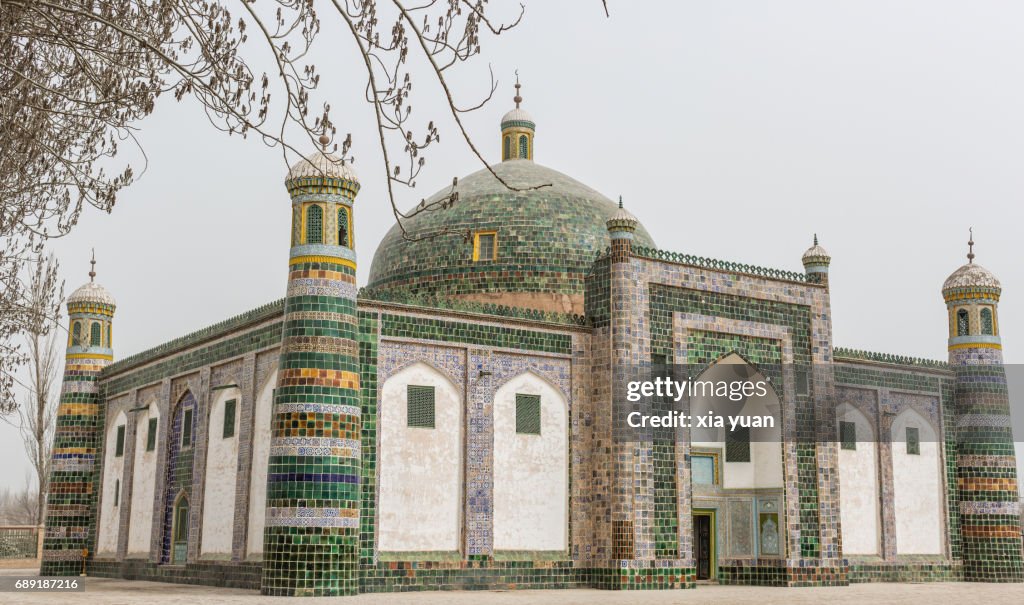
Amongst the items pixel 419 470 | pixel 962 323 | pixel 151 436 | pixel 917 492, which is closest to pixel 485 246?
pixel 419 470

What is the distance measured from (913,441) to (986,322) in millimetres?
3159

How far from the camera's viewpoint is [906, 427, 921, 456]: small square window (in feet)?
78.7

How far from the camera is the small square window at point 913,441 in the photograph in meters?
24.0

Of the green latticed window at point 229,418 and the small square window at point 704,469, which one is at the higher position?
the green latticed window at point 229,418

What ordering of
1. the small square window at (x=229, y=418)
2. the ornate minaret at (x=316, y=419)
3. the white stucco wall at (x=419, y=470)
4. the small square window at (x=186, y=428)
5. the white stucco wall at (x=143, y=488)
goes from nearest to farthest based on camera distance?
1. the ornate minaret at (x=316, y=419)
2. the white stucco wall at (x=419, y=470)
3. the small square window at (x=229, y=418)
4. the small square window at (x=186, y=428)
5. the white stucco wall at (x=143, y=488)

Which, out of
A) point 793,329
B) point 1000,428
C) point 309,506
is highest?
point 793,329

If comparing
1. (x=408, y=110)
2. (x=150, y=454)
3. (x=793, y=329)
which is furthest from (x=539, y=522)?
(x=408, y=110)

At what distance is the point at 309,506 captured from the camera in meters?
15.9

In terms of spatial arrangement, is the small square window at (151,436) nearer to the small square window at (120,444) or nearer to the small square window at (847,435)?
the small square window at (120,444)

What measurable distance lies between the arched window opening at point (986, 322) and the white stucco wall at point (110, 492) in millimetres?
18552

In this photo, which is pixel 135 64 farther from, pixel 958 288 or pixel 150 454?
pixel 958 288

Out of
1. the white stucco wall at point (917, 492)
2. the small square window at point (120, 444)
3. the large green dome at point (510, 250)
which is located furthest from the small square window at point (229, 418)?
the white stucco wall at point (917, 492)

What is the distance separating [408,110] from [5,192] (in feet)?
22.4

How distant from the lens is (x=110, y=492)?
79.7 ft
